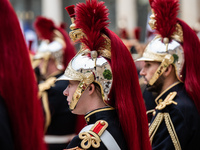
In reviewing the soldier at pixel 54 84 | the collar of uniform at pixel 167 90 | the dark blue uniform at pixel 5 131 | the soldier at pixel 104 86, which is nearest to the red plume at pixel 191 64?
the collar of uniform at pixel 167 90

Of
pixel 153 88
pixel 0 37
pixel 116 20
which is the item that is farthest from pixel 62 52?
pixel 116 20

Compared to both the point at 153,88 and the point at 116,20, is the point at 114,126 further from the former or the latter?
the point at 116,20

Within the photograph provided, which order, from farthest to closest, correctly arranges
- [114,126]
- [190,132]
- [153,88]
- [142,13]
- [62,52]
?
[142,13], [62,52], [153,88], [190,132], [114,126]

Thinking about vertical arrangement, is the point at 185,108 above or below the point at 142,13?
above

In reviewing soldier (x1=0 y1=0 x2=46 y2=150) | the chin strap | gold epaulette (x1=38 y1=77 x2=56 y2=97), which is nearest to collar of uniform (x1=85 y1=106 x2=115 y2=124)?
soldier (x1=0 y1=0 x2=46 y2=150)

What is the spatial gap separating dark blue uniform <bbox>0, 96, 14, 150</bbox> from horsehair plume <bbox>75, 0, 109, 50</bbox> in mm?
1123

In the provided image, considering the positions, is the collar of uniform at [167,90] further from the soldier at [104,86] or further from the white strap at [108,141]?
the white strap at [108,141]

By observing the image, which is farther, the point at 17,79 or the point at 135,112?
the point at 135,112

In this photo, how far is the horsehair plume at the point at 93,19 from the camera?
97.3 inches

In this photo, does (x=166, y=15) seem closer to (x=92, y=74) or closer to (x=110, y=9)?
(x=92, y=74)

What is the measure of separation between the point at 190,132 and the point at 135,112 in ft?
3.03

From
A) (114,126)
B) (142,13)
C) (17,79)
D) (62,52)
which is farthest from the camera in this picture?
(142,13)

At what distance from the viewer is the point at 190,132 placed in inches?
124

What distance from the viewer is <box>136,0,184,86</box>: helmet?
351 centimetres
